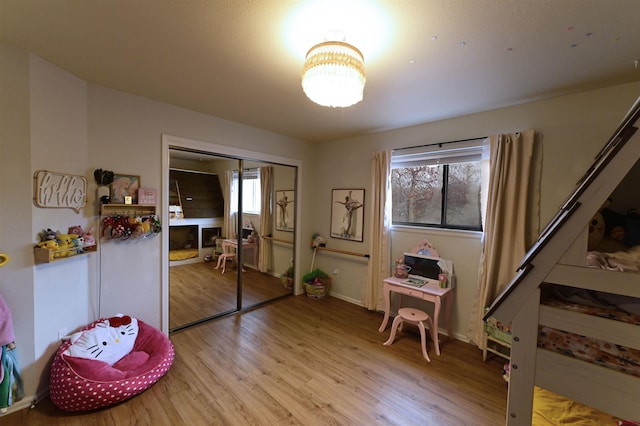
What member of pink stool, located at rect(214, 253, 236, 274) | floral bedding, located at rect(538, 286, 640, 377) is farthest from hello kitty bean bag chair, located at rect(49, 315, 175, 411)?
floral bedding, located at rect(538, 286, 640, 377)

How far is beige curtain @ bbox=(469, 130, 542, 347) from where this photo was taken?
2.23 metres

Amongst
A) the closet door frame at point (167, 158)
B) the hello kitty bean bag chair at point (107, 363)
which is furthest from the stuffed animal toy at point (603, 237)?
the closet door frame at point (167, 158)

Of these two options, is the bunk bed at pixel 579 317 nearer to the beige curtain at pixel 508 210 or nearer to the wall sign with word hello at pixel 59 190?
the beige curtain at pixel 508 210

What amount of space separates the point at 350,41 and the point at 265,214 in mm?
2607

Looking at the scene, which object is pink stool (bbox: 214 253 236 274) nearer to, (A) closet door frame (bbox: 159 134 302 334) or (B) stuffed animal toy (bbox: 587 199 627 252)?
(A) closet door frame (bbox: 159 134 302 334)

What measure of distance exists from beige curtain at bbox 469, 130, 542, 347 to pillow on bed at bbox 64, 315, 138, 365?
322 centimetres

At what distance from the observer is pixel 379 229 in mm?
3230

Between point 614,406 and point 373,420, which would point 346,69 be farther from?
point 373,420

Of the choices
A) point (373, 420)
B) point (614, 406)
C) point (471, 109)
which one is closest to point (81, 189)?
point (373, 420)

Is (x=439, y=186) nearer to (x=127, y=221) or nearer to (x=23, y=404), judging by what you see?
(x=127, y=221)

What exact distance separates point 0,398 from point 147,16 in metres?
2.46

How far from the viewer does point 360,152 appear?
3.54 metres

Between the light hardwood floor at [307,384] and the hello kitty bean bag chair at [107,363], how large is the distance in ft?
0.36

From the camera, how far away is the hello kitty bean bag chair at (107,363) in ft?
5.37
